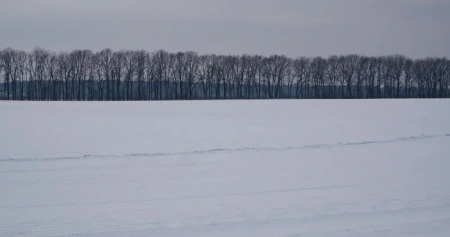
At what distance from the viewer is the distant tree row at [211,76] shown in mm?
76812

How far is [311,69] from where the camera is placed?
89438 millimetres

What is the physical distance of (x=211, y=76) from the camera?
8469 cm

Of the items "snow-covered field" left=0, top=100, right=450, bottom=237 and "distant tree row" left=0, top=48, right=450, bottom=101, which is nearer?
"snow-covered field" left=0, top=100, right=450, bottom=237

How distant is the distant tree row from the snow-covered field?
64.2 m

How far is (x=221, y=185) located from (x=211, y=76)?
77035 millimetres

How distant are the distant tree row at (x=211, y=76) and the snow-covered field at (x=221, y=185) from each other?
64197mm

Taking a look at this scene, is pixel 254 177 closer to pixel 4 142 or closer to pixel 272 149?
pixel 272 149

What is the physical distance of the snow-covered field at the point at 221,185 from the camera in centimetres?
592

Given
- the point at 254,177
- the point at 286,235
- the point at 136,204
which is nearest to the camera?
the point at 286,235

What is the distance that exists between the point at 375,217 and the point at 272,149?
283 inches

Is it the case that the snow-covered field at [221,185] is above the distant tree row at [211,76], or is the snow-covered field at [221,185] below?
below

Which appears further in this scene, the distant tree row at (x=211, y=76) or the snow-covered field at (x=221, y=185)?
the distant tree row at (x=211, y=76)

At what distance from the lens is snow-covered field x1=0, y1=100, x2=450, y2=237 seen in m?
5.92

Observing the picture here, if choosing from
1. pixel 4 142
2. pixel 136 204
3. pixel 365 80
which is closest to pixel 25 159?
pixel 4 142
